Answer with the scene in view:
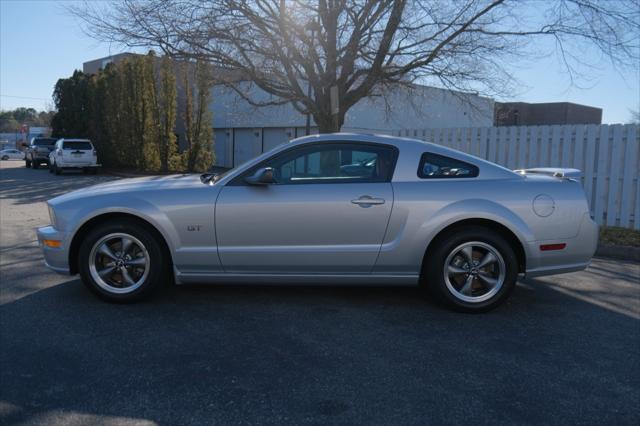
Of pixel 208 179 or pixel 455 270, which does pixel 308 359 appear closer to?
pixel 455 270

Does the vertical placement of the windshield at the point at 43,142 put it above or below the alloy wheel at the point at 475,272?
above

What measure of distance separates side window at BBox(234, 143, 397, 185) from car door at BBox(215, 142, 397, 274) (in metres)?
0.03

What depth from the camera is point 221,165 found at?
34.3 meters

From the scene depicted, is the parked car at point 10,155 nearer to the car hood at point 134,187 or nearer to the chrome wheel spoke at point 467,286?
the car hood at point 134,187

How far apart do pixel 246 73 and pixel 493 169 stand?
8.37 meters

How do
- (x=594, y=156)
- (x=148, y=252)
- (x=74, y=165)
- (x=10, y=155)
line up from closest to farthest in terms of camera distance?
(x=148, y=252), (x=594, y=156), (x=74, y=165), (x=10, y=155)

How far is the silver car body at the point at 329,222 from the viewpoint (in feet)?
Answer: 15.5

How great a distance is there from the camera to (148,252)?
4.82 meters

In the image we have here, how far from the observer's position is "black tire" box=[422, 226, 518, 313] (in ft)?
15.7

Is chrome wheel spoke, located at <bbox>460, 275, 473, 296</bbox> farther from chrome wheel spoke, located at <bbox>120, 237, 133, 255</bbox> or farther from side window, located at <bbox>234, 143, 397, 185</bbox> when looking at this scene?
chrome wheel spoke, located at <bbox>120, 237, 133, 255</bbox>

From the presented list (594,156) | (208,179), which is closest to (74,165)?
(594,156)

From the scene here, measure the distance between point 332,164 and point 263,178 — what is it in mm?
645

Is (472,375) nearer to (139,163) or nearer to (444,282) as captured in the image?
(444,282)

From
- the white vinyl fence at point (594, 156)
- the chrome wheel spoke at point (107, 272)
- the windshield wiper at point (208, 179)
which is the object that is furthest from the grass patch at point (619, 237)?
the chrome wheel spoke at point (107, 272)
